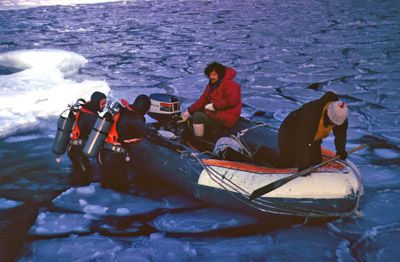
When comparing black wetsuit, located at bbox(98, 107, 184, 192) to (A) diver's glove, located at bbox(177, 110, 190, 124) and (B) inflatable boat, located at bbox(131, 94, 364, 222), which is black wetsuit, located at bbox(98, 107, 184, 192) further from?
(A) diver's glove, located at bbox(177, 110, 190, 124)

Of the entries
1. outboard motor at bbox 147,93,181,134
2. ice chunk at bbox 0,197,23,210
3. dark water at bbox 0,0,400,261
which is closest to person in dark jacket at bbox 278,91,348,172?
dark water at bbox 0,0,400,261

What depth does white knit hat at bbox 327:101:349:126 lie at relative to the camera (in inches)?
107

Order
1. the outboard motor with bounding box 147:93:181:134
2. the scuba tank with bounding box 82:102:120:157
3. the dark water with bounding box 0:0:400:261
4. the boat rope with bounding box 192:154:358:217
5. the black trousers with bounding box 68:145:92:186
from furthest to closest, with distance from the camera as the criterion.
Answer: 1. the outboard motor with bounding box 147:93:181:134
2. the black trousers with bounding box 68:145:92:186
3. the scuba tank with bounding box 82:102:120:157
4. the boat rope with bounding box 192:154:358:217
5. the dark water with bounding box 0:0:400:261

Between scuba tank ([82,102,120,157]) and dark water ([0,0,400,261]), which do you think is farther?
scuba tank ([82,102,120,157])

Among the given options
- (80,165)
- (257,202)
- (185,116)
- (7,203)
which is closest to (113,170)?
(80,165)

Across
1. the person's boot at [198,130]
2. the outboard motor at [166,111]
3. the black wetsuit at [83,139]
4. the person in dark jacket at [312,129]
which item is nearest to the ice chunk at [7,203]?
the black wetsuit at [83,139]

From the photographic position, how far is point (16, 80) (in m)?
7.28

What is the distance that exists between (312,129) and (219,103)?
4.69ft

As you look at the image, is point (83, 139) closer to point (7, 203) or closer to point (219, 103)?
point (7, 203)

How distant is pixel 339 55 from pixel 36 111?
729cm

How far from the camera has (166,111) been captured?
15.0ft

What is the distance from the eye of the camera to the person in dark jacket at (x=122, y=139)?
11.7 ft

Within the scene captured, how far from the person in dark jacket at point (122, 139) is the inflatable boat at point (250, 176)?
0.90 feet

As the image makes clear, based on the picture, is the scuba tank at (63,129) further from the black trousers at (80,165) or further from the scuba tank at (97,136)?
the scuba tank at (97,136)
